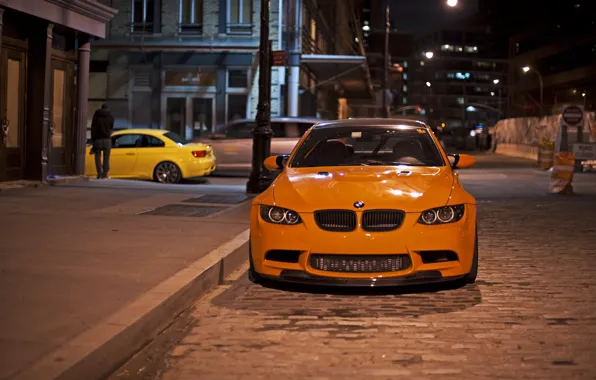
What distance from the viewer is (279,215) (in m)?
6.92

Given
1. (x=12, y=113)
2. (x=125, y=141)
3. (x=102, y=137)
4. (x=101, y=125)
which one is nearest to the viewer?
(x=12, y=113)

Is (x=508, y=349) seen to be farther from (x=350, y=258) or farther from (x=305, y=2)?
(x=305, y=2)

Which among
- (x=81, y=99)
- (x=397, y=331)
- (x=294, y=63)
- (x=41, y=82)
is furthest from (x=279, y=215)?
(x=294, y=63)

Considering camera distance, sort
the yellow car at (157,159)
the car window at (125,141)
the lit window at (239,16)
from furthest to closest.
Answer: the lit window at (239,16) → the car window at (125,141) → the yellow car at (157,159)

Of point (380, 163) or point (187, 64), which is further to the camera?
point (187, 64)

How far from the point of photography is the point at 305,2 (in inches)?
1454

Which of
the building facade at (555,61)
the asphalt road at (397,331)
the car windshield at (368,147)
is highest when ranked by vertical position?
the building facade at (555,61)

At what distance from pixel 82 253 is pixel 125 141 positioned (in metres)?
12.9

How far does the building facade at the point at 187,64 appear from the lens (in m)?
32.7

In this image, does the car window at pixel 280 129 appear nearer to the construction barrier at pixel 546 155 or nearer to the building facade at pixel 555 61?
the construction barrier at pixel 546 155

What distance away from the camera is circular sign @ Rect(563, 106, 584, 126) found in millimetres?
24234

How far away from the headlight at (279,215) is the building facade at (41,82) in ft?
29.5

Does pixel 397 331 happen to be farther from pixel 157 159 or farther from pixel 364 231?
pixel 157 159

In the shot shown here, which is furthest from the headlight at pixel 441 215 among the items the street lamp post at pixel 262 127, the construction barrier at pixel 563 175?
the construction barrier at pixel 563 175
